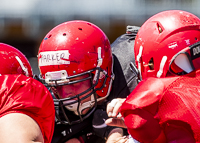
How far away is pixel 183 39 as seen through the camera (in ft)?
4.18

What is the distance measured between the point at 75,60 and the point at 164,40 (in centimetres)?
53

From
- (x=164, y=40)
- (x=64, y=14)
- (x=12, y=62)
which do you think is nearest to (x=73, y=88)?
(x=12, y=62)

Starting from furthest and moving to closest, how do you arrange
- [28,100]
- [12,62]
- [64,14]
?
[64,14] < [12,62] < [28,100]

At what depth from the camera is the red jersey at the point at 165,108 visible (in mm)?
1009

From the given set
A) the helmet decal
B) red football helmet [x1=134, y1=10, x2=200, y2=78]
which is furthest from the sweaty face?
red football helmet [x1=134, y1=10, x2=200, y2=78]

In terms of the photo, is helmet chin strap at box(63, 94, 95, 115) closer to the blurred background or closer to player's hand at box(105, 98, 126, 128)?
player's hand at box(105, 98, 126, 128)

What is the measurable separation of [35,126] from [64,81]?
0.54m

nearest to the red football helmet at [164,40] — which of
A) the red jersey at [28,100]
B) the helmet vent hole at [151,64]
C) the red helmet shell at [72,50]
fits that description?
Answer: the helmet vent hole at [151,64]

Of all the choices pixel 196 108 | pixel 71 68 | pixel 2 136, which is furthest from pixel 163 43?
pixel 2 136

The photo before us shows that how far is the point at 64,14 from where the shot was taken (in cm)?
373

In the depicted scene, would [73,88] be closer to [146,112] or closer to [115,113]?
[115,113]

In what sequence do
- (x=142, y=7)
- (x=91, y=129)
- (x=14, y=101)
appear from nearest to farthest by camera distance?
1. (x=14, y=101)
2. (x=91, y=129)
3. (x=142, y=7)

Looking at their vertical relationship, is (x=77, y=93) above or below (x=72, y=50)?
below

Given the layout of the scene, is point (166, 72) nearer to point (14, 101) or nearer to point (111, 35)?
point (14, 101)
